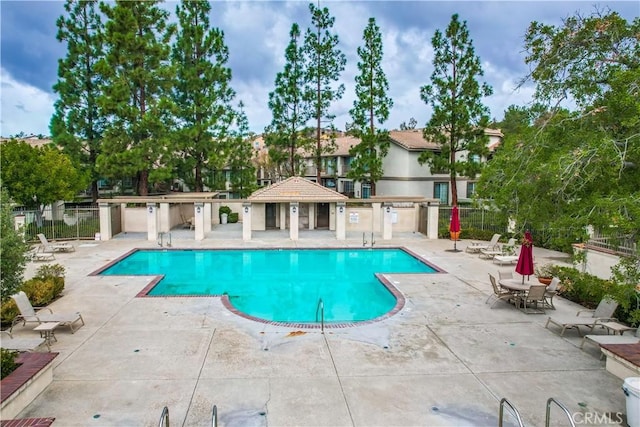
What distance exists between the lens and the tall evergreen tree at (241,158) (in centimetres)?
3455

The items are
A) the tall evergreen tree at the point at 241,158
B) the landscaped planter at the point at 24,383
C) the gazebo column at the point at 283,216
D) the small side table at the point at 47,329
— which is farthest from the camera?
the tall evergreen tree at the point at 241,158

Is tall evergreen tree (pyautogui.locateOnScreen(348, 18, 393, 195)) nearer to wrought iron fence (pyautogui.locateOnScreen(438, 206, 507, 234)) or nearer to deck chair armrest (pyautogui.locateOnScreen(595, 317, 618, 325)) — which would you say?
wrought iron fence (pyautogui.locateOnScreen(438, 206, 507, 234))

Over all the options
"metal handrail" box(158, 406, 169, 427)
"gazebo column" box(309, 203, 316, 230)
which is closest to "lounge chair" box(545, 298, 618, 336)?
"metal handrail" box(158, 406, 169, 427)

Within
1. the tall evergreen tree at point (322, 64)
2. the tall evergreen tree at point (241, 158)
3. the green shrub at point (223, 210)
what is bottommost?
the green shrub at point (223, 210)

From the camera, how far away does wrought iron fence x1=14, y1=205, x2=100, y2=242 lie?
2320cm

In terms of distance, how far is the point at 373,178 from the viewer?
3416 cm

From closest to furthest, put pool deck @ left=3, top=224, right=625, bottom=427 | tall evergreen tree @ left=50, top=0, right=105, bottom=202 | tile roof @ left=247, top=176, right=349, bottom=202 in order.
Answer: pool deck @ left=3, top=224, right=625, bottom=427, tile roof @ left=247, top=176, right=349, bottom=202, tall evergreen tree @ left=50, top=0, right=105, bottom=202

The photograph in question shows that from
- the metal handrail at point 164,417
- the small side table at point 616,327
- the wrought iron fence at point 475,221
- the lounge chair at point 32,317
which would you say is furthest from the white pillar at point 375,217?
the metal handrail at point 164,417

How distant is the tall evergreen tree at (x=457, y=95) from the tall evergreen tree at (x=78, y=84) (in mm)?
23914

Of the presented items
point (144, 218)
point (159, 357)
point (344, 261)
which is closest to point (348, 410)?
point (159, 357)

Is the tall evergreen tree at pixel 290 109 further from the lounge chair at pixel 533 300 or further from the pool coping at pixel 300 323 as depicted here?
the lounge chair at pixel 533 300

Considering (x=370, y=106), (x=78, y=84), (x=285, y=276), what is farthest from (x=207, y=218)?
(x=370, y=106)

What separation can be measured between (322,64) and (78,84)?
17971mm

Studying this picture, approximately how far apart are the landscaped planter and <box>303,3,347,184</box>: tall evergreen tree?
2953cm
